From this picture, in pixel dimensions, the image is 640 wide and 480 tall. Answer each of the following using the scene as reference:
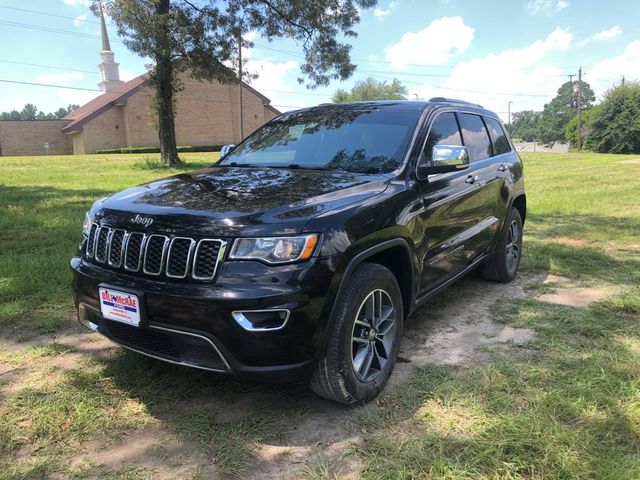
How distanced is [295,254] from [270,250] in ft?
0.40

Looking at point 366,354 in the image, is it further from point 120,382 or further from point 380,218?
point 120,382

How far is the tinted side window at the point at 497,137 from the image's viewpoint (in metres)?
5.28

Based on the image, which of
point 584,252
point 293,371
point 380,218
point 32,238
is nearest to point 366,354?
point 293,371

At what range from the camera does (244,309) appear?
241 centimetres

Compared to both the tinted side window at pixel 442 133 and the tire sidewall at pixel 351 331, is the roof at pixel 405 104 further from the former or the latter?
the tire sidewall at pixel 351 331

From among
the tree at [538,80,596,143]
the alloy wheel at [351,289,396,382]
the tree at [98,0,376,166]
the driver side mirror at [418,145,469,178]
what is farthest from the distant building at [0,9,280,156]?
the tree at [538,80,596,143]

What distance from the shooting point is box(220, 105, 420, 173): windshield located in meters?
3.60

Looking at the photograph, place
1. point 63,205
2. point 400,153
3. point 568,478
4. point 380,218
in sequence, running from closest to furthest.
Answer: point 568,478
point 380,218
point 400,153
point 63,205

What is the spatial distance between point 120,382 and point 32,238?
14.5ft

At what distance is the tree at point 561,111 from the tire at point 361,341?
106 meters

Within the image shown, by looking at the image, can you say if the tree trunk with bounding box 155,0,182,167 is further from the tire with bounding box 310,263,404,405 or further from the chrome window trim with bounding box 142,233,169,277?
the tire with bounding box 310,263,404,405

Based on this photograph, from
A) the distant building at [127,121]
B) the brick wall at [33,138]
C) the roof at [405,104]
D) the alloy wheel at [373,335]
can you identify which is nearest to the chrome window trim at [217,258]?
the alloy wheel at [373,335]

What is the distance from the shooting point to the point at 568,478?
232cm

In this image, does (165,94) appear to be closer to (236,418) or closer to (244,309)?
(236,418)
